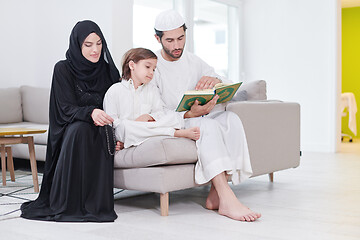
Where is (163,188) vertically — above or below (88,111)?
below

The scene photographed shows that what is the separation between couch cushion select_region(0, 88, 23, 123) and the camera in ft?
15.6

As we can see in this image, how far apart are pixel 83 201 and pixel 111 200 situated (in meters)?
0.15

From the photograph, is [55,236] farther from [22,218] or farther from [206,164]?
[206,164]

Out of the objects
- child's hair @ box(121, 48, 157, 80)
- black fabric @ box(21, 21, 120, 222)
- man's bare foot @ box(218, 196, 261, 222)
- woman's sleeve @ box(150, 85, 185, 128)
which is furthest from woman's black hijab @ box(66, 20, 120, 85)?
man's bare foot @ box(218, 196, 261, 222)

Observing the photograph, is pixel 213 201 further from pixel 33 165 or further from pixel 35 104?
pixel 35 104

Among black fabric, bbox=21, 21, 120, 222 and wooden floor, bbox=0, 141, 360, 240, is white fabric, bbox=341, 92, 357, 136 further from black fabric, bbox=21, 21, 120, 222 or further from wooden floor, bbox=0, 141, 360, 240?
black fabric, bbox=21, 21, 120, 222

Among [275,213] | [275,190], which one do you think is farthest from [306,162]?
[275,213]

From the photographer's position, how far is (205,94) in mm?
2627

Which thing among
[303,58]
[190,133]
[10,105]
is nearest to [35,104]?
[10,105]

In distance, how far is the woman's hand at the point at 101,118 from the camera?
8.23ft

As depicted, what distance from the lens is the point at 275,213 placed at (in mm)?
2588

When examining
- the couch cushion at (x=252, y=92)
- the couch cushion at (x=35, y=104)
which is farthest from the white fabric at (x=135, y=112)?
the couch cushion at (x=35, y=104)

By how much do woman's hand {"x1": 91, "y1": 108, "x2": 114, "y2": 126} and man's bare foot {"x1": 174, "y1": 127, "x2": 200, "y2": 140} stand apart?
38cm

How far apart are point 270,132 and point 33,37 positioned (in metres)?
3.20
